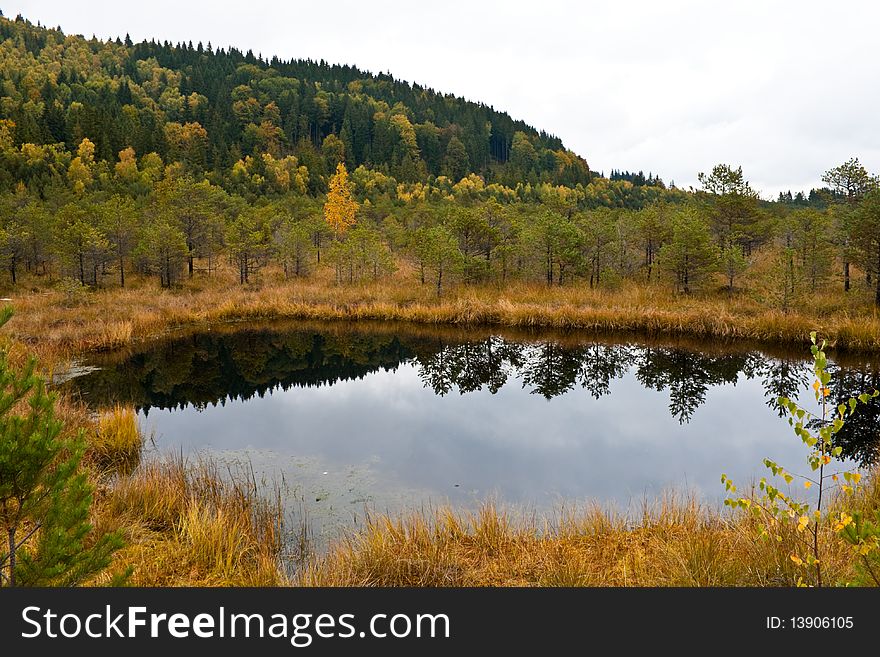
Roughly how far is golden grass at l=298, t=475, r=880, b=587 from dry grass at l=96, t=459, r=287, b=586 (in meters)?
0.80

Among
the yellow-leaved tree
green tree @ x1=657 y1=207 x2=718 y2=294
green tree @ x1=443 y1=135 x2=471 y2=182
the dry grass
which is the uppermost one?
green tree @ x1=443 y1=135 x2=471 y2=182

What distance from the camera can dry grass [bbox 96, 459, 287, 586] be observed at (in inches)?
206

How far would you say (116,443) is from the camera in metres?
8.96

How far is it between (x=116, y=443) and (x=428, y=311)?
47.4 feet

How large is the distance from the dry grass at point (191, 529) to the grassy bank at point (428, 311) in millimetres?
10211

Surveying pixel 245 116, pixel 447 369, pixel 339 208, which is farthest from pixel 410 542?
pixel 245 116

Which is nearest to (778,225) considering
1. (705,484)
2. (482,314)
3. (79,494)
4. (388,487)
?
(482,314)

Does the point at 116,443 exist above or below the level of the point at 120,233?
below

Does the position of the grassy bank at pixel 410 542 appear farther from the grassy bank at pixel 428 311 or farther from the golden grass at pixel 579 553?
the grassy bank at pixel 428 311

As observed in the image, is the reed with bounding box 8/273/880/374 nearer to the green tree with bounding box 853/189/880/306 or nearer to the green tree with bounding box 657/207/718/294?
the green tree with bounding box 657/207/718/294

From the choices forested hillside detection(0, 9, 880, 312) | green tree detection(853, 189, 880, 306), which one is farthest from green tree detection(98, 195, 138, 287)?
green tree detection(853, 189, 880, 306)

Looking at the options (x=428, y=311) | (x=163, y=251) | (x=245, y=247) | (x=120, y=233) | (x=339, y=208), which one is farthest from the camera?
(x=339, y=208)

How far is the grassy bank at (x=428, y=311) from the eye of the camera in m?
16.9

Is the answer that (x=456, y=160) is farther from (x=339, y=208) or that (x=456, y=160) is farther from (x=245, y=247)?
(x=245, y=247)
